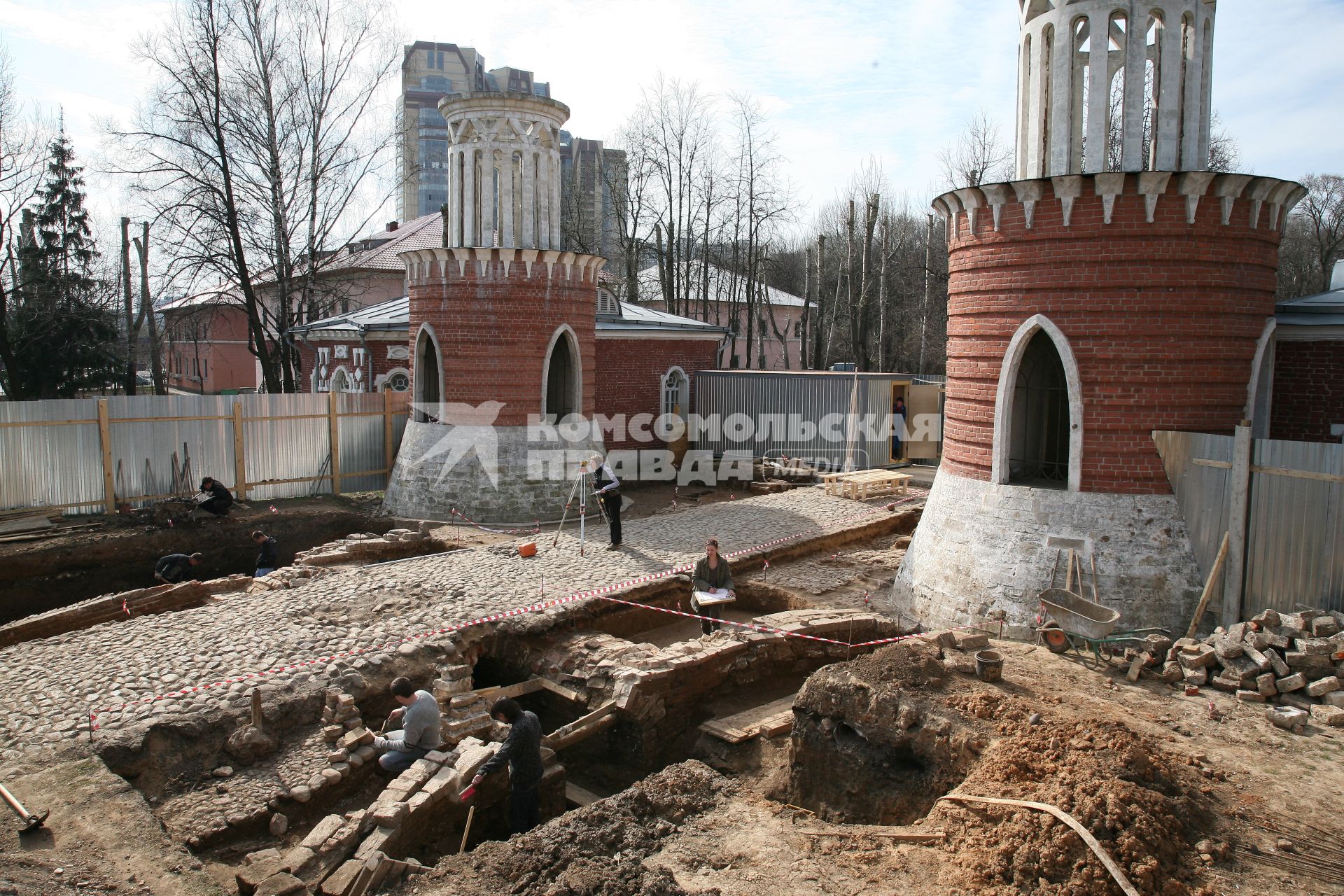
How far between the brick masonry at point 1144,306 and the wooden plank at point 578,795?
6.53 meters

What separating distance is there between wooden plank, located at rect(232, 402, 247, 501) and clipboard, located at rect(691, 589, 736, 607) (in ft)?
35.1

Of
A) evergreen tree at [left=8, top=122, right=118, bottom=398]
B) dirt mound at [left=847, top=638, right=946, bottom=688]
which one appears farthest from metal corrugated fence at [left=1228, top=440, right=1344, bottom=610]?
evergreen tree at [left=8, top=122, right=118, bottom=398]

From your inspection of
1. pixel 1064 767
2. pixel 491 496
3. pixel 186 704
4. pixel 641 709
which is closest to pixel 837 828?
pixel 1064 767

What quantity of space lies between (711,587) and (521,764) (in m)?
4.39

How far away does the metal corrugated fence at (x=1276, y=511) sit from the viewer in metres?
8.57

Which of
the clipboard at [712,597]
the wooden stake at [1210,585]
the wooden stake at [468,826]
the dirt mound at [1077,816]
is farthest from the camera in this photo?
the clipboard at [712,597]

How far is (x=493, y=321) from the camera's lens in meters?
16.6

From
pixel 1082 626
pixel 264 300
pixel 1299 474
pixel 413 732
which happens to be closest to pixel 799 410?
pixel 1082 626

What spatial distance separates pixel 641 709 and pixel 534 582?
3.48m

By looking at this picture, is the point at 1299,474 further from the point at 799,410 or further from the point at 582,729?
the point at 799,410

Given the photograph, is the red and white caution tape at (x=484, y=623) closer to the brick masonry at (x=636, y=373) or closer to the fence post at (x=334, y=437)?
the brick masonry at (x=636, y=373)

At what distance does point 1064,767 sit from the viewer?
6273mm

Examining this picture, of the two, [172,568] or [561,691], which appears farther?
[172,568]

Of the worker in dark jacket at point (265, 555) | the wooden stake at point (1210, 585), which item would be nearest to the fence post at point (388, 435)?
the worker in dark jacket at point (265, 555)
